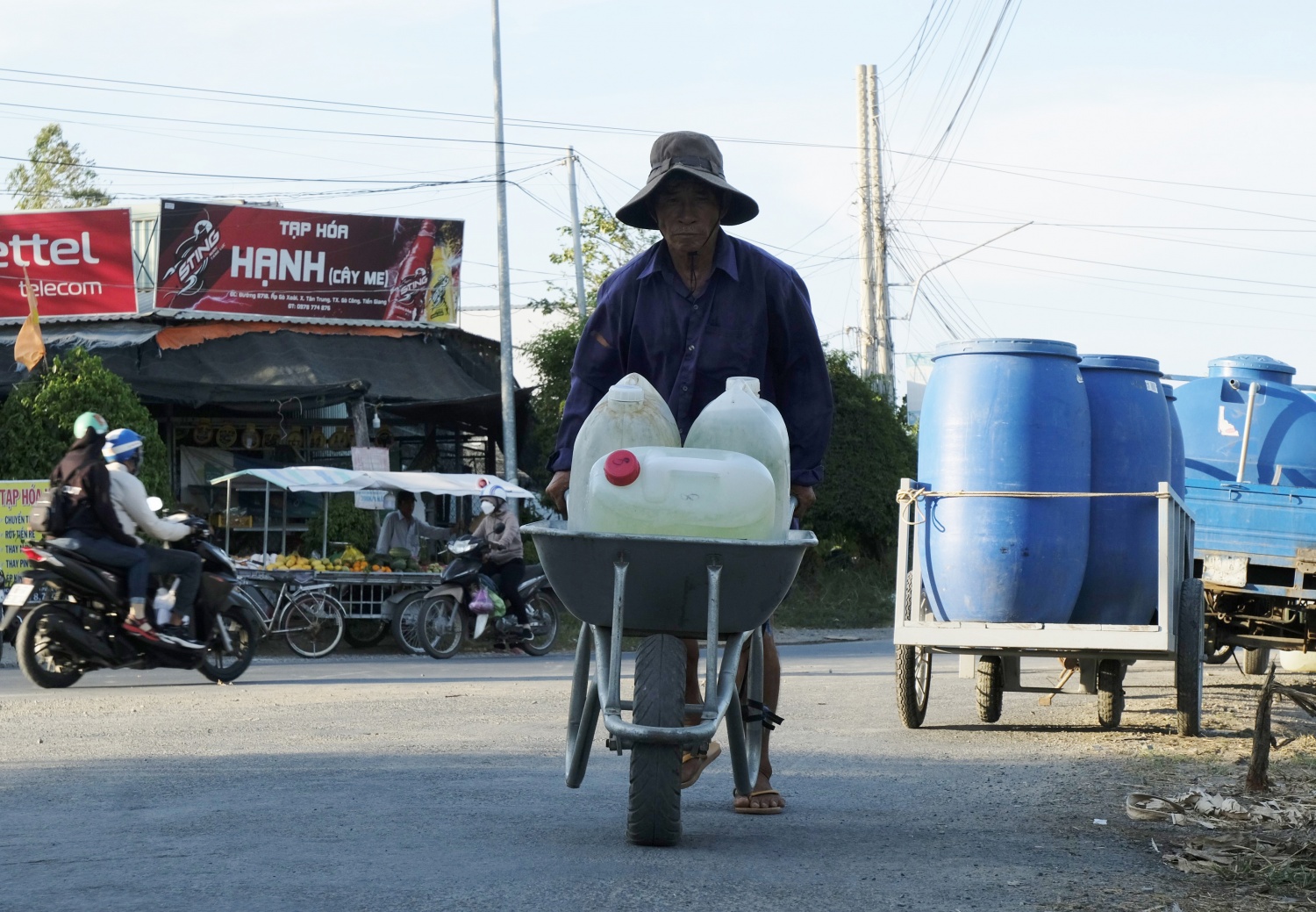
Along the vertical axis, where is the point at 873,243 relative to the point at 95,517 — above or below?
above

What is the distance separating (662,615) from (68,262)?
1985 centimetres

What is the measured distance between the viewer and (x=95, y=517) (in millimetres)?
10602

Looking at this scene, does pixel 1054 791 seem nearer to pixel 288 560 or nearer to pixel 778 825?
pixel 778 825

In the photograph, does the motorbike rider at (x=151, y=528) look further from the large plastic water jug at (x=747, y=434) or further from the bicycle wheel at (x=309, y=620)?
the large plastic water jug at (x=747, y=434)

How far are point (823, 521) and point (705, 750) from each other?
63.5ft

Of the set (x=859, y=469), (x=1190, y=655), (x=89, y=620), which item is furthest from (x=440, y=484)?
(x=1190, y=655)

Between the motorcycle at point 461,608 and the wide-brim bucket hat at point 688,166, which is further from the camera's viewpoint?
the motorcycle at point 461,608

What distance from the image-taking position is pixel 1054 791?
6254 mm

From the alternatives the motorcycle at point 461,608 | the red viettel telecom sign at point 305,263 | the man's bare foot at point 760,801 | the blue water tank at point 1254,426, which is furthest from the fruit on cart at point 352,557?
the man's bare foot at point 760,801

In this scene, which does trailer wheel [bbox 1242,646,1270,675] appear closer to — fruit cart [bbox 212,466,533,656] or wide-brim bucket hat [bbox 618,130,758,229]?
fruit cart [bbox 212,466,533,656]

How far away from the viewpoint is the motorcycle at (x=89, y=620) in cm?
1057

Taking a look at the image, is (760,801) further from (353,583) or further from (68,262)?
(68,262)

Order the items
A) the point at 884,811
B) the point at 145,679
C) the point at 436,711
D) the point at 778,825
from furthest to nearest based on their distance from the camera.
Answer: the point at 145,679
the point at 436,711
the point at 884,811
the point at 778,825

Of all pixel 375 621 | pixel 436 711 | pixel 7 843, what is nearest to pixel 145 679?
pixel 436 711
